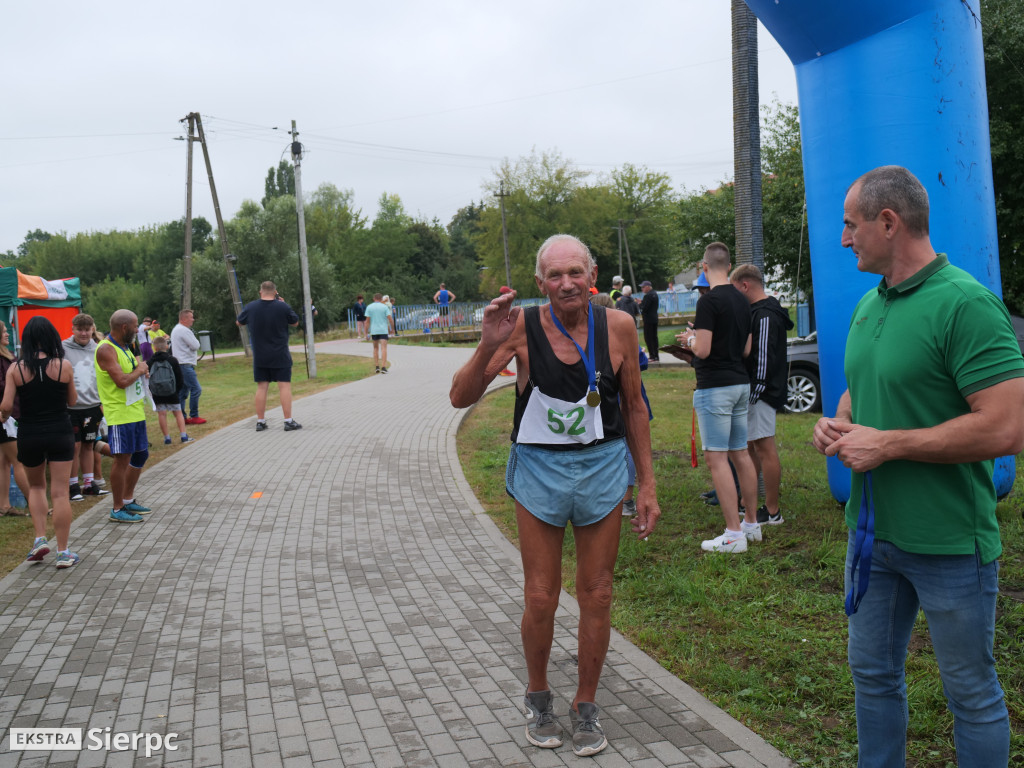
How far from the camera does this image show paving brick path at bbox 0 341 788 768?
3.36 meters

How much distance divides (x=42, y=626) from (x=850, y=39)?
6.29m

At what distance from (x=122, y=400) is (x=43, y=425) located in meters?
0.95

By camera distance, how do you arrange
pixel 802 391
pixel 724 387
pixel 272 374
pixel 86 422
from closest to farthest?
pixel 724 387 → pixel 86 422 → pixel 272 374 → pixel 802 391

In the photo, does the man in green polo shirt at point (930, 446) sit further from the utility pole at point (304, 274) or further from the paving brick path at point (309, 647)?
the utility pole at point (304, 274)

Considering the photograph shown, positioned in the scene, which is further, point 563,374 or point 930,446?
point 563,374

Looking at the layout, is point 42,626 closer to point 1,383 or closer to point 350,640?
point 350,640

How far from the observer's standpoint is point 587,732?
3271 millimetres

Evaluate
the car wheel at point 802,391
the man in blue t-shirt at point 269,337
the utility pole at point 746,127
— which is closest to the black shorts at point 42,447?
the man in blue t-shirt at point 269,337

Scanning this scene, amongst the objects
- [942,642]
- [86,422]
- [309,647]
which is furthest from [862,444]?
[86,422]

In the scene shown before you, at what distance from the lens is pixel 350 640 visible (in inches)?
177

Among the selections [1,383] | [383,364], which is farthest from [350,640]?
[383,364]

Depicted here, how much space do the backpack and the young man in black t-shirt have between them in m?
7.33

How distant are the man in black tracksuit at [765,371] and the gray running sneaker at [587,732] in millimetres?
2980

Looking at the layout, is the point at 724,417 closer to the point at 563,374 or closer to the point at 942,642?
the point at 563,374
